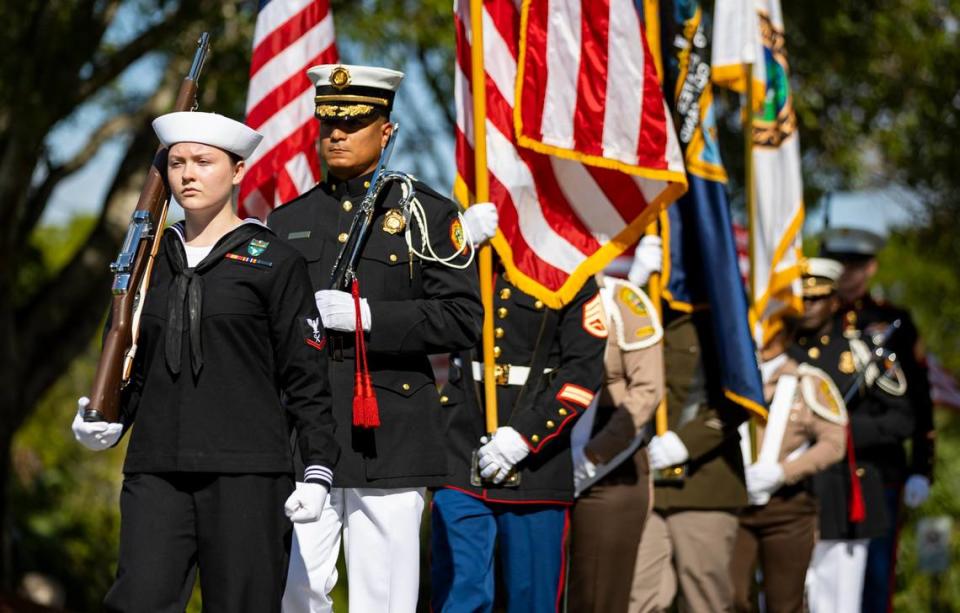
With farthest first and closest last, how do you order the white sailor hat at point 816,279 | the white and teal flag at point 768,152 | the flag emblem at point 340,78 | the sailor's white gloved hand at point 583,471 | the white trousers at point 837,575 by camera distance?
the white sailor hat at point 816,279, the white trousers at point 837,575, the white and teal flag at point 768,152, the sailor's white gloved hand at point 583,471, the flag emblem at point 340,78

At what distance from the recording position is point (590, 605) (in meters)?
7.28

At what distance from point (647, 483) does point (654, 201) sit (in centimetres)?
125

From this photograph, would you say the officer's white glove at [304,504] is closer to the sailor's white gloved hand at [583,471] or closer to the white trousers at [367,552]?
the white trousers at [367,552]

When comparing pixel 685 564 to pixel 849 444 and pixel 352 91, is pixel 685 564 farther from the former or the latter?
pixel 352 91

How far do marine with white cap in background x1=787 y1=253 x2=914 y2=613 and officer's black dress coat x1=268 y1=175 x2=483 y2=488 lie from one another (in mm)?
4112

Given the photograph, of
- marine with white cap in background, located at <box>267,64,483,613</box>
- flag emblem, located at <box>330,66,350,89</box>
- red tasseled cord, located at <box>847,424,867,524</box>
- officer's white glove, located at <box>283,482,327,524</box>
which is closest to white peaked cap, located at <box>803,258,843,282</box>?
red tasseled cord, located at <box>847,424,867,524</box>

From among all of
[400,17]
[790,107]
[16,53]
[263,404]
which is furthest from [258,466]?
[400,17]

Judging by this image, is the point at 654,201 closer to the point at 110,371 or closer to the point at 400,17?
the point at 110,371

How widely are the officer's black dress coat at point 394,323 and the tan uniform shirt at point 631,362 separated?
5.44 feet

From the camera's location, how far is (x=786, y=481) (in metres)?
8.76

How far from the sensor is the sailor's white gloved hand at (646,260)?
8367 millimetres

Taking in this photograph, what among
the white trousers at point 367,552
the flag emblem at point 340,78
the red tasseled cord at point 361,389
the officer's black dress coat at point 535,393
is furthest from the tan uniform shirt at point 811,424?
the flag emblem at point 340,78

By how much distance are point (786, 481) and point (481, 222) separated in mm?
2828

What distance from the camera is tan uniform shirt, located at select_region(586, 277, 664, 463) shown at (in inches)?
297
